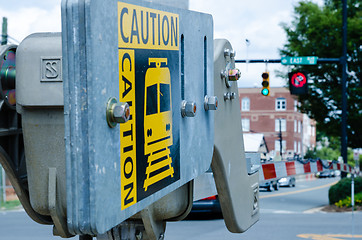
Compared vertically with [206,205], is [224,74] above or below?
above

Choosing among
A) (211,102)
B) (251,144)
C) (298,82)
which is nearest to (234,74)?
(211,102)

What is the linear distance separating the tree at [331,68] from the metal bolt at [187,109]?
20295 mm

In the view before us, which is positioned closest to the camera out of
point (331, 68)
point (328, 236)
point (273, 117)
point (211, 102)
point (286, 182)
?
point (211, 102)

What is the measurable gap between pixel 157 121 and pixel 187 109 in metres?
0.33

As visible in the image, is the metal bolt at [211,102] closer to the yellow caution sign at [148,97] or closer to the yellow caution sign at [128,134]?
the yellow caution sign at [148,97]

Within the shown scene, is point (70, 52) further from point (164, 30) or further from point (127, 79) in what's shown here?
point (164, 30)

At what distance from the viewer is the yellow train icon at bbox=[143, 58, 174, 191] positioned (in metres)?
1.78

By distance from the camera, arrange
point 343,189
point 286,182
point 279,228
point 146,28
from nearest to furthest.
Answer: point 146,28 → point 279,228 → point 343,189 → point 286,182

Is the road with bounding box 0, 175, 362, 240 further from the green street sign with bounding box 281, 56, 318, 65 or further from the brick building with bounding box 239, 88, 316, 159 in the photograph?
the brick building with bounding box 239, 88, 316, 159

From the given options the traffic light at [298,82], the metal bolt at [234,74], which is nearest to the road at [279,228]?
the traffic light at [298,82]

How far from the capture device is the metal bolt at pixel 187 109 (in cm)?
218

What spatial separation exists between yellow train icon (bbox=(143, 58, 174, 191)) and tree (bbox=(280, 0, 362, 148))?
2049 cm

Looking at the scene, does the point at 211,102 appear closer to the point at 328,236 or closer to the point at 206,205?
the point at 328,236

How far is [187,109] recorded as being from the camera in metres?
2.19
